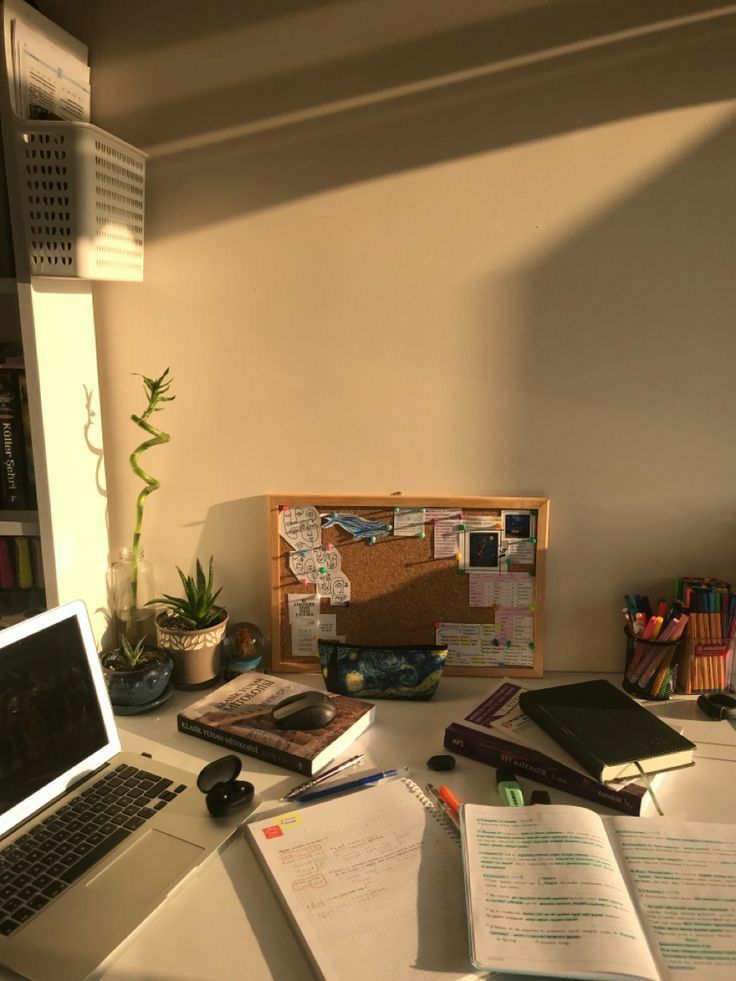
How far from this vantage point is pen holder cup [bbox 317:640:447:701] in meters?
1.41

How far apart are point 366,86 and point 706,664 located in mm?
1207

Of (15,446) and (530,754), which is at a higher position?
(15,446)

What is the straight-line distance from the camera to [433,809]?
1085 mm

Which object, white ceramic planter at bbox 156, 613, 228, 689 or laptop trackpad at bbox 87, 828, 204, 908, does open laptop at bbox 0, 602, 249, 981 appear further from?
white ceramic planter at bbox 156, 613, 228, 689

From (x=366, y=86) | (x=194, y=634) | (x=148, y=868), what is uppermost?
(x=366, y=86)

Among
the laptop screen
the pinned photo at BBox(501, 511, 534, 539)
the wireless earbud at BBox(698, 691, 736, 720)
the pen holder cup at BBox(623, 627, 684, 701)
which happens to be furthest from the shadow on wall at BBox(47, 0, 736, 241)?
the wireless earbud at BBox(698, 691, 736, 720)

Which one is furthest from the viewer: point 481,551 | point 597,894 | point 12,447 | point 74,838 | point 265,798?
point 481,551

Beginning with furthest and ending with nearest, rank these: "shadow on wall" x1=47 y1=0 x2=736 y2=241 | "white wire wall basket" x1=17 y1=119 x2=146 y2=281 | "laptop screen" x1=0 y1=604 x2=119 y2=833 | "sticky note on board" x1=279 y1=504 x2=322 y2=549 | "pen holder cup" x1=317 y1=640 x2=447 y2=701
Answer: "sticky note on board" x1=279 y1=504 x2=322 y2=549
"pen holder cup" x1=317 y1=640 x2=447 y2=701
"shadow on wall" x1=47 y1=0 x2=736 y2=241
"white wire wall basket" x1=17 y1=119 x2=146 y2=281
"laptop screen" x1=0 y1=604 x2=119 y2=833

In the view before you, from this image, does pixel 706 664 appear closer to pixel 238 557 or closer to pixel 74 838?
pixel 238 557

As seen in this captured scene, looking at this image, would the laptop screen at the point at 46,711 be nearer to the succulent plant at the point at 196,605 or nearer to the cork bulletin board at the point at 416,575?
the succulent plant at the point at 196,605

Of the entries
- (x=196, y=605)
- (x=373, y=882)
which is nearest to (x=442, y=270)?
(x=196, y=605)

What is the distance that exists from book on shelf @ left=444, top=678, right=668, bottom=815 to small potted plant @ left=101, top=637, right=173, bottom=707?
0.52 meters

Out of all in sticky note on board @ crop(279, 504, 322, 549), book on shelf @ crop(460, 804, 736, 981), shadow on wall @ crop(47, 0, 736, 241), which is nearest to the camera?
book on shelf @ crop(460, 804, 736, 981)

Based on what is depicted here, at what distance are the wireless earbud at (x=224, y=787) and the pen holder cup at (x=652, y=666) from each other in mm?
739
